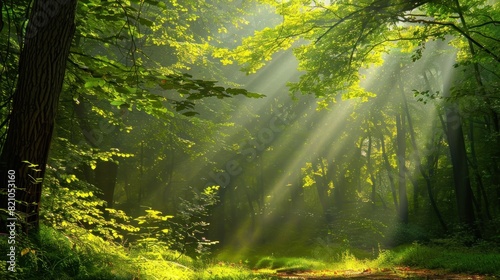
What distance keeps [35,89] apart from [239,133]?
17.4 m

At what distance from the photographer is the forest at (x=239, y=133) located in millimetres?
3531

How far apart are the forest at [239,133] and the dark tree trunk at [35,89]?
0.5 inches

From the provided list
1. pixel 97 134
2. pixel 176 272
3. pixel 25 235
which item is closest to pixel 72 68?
pixel 25 235

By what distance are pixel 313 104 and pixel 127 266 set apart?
24.4 m

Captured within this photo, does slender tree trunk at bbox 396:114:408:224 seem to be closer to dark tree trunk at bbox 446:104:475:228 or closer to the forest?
the forest

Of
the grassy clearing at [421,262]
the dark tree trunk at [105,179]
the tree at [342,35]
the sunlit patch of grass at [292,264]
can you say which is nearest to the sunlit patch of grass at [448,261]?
the grassy clearing at [421,262]

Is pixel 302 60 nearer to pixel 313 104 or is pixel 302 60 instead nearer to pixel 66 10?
pixel 66 10

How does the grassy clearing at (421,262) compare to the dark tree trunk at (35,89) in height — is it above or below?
below

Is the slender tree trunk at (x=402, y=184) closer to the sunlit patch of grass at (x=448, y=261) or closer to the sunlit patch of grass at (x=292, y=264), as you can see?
the sunlit patch of grass at (x=448, y=261)

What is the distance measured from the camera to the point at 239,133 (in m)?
20.8

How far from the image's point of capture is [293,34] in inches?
325

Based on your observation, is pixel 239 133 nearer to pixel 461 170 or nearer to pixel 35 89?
pixel 461 170

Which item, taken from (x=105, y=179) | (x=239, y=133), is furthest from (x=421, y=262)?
(x=239, y=133)

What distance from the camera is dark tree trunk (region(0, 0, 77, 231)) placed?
3393 mm
